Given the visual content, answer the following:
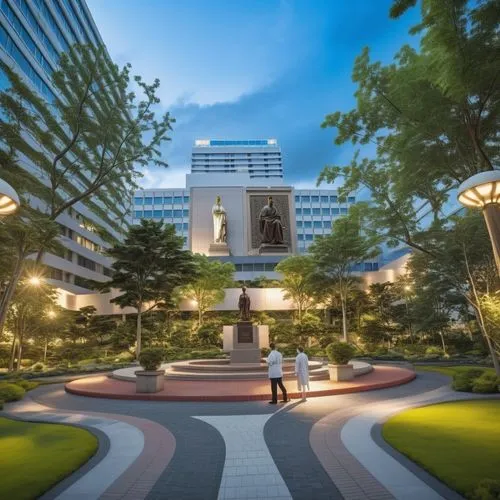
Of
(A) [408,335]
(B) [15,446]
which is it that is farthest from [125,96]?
(A) [408,335]

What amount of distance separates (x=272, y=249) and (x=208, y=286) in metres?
12.4

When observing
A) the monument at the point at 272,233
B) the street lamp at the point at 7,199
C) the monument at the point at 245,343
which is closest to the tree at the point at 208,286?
the monument at the point at 272,233

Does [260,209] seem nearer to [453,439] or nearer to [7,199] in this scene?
[453,439]

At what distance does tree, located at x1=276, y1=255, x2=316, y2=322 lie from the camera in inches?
1331

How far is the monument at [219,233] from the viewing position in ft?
149

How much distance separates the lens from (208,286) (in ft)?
112

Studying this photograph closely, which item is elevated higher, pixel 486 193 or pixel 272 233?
pixel 272 233

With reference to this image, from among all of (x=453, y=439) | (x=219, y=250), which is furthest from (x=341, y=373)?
(x=219, y=250)

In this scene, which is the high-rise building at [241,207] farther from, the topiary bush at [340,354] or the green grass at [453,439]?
the green grass at [453,439]

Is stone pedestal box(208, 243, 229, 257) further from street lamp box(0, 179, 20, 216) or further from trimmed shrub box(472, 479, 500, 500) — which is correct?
trimmed shrub box(472, 479, 500, 500)

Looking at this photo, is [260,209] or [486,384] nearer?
[486,384]

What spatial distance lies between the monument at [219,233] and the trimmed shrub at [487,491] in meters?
41.3

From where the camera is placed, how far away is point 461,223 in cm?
1513

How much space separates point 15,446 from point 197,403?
5.57 meters
